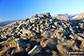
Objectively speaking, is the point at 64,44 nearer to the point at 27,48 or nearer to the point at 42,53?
the point at 42,53

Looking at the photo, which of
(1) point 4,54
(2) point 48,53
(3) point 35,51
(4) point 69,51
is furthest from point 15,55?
(4) point 69,51

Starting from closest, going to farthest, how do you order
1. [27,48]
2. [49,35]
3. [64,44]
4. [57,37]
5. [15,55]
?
[15,55] < [27,48] < [64,44] < [57,37] < [49,35]

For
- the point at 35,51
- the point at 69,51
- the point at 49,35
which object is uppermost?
the point at 49,35

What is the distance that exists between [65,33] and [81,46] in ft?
39.1

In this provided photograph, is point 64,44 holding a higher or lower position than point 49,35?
lower

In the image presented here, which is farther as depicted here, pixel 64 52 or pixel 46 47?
pixel 46 47

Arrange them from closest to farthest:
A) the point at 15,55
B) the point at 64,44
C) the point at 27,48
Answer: the point at 15,55
the point at 27,48
the point at 64,44

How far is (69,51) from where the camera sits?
1140 inches

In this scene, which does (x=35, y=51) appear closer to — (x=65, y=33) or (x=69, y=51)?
(x=69, y=51)

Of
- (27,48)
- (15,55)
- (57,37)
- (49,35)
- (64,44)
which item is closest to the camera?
(15,55)

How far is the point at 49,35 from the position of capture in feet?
136

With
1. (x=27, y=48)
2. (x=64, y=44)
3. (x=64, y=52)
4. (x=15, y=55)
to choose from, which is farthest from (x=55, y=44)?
(x=15, y=55)

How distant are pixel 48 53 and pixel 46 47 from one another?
3.49 meters

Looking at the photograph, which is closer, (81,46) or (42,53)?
(42,53)
